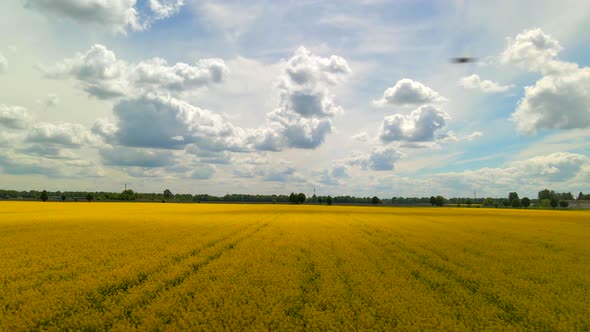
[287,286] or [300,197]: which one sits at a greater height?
[300,197]

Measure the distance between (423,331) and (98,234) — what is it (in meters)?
27.5

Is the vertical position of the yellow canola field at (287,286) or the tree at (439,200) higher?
the tree at (439,200)

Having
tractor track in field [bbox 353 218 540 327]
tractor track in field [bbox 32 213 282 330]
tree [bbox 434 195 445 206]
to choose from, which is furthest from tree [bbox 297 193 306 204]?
tractor track in field [bbox 32 213 282 330]

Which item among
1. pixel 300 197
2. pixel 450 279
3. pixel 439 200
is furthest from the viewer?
pixel 439 200

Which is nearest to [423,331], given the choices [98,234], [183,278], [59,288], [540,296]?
[540,296]

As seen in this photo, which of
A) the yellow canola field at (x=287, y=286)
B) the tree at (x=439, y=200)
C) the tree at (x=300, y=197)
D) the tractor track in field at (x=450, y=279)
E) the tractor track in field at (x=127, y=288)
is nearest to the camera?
the yellow canola field at (x=287, y=286)

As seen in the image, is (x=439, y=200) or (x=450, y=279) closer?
(x=450, y=279)

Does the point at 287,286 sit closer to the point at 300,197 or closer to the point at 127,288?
the point at 127,288

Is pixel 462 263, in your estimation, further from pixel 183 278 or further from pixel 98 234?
pixel 98 234

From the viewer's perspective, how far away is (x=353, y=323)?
33.2ft

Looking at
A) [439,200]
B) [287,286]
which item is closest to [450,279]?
[287,286]

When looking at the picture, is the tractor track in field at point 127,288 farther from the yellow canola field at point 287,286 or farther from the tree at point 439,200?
the tree at point 439,200

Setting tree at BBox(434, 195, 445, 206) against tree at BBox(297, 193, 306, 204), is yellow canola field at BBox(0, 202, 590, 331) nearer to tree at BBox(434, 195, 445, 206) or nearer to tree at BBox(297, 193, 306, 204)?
tree at BBox(297, 193, 306, 204)

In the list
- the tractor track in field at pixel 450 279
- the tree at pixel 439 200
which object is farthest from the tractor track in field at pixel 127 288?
the tree at pixel 439 200
